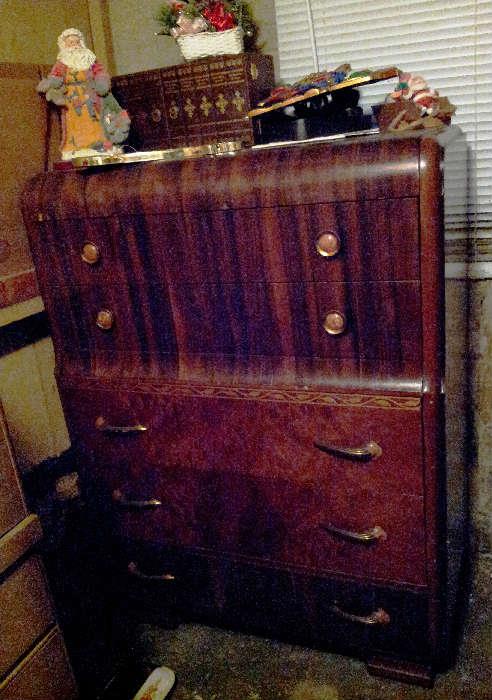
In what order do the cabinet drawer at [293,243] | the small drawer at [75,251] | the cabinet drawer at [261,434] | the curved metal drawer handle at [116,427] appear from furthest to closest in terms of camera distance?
the curved metal drawer handle at [116,427], the small drawer at [75,251], the cabinet drawer at [261,434], the cabinet drawer at [293,243]

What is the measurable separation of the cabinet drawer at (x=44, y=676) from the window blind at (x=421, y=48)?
139 cm

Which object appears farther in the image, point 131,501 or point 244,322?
point 131,501

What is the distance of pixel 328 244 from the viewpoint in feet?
3.92

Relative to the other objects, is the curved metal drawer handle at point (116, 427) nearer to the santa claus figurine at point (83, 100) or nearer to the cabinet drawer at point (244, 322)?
the cabinet drawer at point (244, 322)

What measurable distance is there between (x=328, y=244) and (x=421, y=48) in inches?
33.0

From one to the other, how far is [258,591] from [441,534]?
51 centimetres

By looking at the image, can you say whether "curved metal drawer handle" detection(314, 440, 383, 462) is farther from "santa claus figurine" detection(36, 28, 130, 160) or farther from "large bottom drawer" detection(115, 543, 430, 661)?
"santa claus figurine" detection(36, 28, 130, 160)

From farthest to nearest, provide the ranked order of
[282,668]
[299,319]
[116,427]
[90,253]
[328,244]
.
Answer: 1. [282,668]
2. [116,427]
3. [90,253]
4. [299,319]
5. [328,244]

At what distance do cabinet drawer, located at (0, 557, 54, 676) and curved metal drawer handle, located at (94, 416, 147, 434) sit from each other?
36 centimetres

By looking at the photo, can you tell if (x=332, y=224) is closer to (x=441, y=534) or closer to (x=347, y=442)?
(x=347, y=442)

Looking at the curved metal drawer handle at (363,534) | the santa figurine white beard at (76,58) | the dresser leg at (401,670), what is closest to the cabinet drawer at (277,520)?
the curved metal drawer handle at (363,534)

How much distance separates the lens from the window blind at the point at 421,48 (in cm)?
161

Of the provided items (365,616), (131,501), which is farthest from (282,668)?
(131,501)

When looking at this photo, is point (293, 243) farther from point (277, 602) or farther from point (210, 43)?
point (277, 602)
